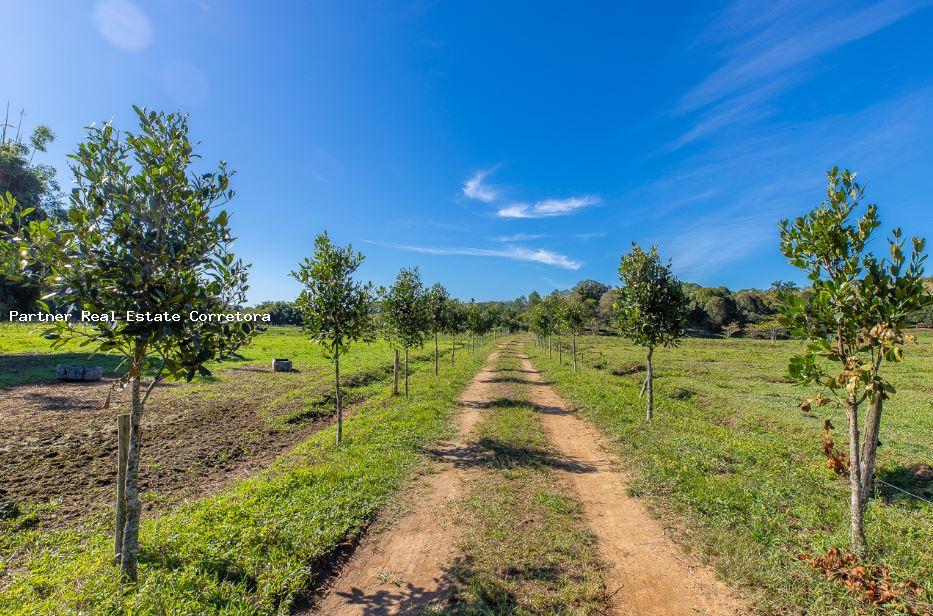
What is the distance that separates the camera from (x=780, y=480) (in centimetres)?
1002

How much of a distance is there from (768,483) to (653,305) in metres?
8.55

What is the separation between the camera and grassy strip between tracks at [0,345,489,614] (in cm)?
564

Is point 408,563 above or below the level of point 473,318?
below

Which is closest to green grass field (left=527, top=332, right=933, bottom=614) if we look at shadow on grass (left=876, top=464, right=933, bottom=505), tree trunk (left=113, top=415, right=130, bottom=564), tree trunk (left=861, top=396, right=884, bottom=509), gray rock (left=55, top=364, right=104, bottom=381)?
shadow on grass (left=876, top=464, right=933, bottom=505)

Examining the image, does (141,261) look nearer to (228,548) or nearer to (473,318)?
(228,548)

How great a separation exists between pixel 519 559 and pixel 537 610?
1.22m

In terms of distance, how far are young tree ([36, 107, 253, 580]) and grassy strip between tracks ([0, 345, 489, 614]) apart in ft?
2.46

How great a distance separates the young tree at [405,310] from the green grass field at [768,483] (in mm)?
10158

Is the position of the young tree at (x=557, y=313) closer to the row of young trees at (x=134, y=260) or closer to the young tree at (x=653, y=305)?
the young tree at (x=653, y=305)

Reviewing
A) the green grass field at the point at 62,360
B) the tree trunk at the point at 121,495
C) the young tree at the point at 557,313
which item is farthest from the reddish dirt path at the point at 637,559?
the young tree at the point at 557,313

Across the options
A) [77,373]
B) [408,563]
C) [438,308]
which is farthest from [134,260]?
[77,373]

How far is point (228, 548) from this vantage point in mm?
7035

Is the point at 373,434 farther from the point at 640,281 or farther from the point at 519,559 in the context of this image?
the point at 640,281

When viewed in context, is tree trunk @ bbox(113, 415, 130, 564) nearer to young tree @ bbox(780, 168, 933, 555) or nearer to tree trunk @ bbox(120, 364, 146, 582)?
tree trunk @ bbox(120, 364, 146, 582)
